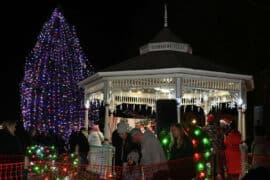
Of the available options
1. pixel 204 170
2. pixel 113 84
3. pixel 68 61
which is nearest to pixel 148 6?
pixel 68 61

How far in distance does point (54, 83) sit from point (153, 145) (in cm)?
1661

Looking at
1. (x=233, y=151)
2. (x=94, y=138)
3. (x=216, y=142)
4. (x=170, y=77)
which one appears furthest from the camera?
(x=94, y=138)

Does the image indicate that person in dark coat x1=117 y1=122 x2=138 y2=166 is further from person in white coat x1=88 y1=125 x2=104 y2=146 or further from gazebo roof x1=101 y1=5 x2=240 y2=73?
gazebo roof x1=101 y1=5 x2=240 y2=73

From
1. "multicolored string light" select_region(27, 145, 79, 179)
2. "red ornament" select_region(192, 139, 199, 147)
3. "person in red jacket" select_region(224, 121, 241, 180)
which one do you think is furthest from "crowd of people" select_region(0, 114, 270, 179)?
"red ornament" select_region(192, 139, 199, 147)

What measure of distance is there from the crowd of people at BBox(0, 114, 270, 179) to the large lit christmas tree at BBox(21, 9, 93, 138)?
440 centimetres

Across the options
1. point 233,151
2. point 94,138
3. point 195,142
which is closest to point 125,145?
point 195,142

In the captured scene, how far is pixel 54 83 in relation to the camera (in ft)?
81.4

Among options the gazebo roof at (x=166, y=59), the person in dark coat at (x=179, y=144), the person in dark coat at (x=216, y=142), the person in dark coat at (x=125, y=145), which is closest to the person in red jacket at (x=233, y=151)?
the person in dark coat at (x=216, y=142)

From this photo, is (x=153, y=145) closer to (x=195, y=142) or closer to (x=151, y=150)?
(x=151, y=150)

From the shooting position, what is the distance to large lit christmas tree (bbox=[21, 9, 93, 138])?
24453 millimetres

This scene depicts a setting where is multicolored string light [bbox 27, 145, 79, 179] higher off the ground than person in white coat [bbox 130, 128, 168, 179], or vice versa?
person in white coat [bbox 130, 128, 168, 179]

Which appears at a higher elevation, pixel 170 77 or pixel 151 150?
pixel 170 77

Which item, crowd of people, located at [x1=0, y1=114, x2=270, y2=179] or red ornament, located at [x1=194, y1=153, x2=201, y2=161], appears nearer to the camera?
crowd of people, located at [x1=0, y1=114, x2=270, y2=179]

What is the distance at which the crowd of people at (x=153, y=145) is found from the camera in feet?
28.9
